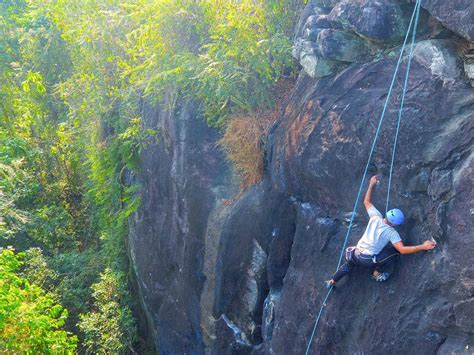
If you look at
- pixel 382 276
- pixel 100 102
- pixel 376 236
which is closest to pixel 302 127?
pixel 376 236

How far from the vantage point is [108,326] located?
40.1 feet

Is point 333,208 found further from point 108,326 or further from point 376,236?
point 108,326

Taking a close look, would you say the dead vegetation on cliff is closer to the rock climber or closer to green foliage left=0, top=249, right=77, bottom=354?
the rock climber

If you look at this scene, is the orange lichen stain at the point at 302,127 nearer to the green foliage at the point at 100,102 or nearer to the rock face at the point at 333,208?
the rock face at the point at 333,208

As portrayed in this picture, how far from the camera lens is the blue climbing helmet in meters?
5.80

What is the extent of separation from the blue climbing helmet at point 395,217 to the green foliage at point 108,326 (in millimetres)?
8414

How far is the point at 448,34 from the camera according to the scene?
618cm

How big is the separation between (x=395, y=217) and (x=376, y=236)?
32 centimetres

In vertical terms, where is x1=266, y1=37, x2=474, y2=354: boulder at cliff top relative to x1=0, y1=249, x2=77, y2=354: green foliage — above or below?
above

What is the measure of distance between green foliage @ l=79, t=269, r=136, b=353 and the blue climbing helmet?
841cm

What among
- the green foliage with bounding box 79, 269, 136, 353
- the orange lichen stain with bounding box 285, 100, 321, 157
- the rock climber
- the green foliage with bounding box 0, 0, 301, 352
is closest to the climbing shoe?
the rock climber

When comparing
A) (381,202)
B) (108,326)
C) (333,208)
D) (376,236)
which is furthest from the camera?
(108,326)

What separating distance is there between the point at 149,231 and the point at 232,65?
5.09 metres

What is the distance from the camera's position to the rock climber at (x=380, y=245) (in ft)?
19.1
